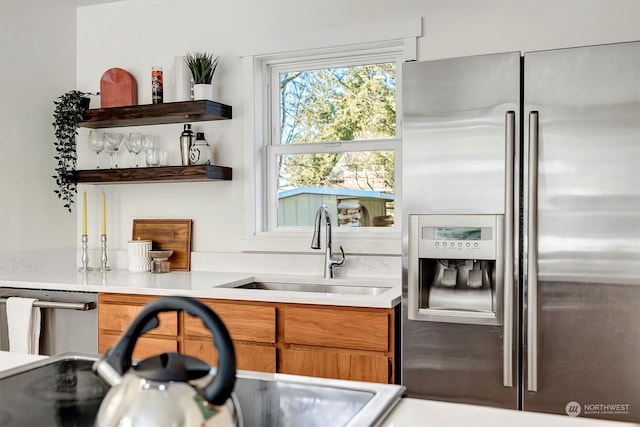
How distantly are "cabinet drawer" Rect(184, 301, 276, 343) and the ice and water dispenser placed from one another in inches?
24.7

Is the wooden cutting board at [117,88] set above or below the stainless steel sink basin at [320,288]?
above

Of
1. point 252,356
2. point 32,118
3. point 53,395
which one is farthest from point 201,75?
point 53,395

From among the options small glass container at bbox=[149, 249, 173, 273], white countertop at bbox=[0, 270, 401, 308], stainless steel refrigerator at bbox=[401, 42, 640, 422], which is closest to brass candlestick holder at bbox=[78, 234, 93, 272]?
white countertop at bbox=[0, 270, 401, 308]

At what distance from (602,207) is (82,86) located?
10.1 ft

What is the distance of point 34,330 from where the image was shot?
296cm

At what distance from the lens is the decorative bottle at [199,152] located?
3.34 metres

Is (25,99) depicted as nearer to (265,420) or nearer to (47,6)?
(47,6)

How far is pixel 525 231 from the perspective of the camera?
2168mm

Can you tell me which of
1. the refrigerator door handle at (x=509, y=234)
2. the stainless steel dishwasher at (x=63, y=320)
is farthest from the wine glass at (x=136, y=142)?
the refrigerator door handle at (x=509, y=234)

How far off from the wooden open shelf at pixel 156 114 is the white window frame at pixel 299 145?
210mm

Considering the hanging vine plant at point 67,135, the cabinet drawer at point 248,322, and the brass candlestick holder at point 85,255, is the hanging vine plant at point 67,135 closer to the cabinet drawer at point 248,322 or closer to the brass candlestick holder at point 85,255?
the brass candlestick holder at point 85,255

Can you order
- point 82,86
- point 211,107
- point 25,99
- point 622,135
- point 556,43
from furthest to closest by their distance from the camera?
1. point 82,86
2. point 25,99
3. point 211,107
4. point 556,43
5. point 622,135

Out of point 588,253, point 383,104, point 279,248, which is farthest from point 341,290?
point 588,253

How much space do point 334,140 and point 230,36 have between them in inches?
33.4
